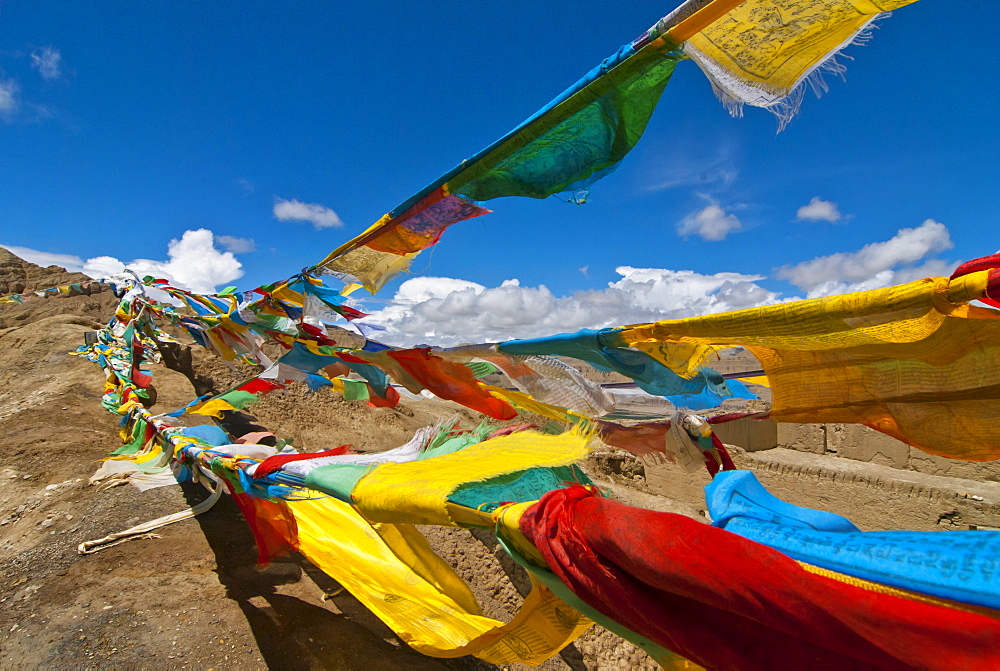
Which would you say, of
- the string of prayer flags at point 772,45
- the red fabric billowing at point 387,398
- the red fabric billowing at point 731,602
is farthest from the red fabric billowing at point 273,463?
the string of prayer flags at point 772,45

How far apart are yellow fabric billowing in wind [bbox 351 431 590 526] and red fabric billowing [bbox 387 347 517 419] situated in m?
0.58

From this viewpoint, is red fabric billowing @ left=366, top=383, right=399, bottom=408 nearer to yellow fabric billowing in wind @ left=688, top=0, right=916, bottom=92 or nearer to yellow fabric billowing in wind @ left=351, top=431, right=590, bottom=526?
yellow fabric billowing in wind @ left=351, top=431, right=590, bottom=526

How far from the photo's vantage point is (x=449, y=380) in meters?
2.42

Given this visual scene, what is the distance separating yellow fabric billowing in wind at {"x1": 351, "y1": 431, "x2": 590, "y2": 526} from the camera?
1.31m

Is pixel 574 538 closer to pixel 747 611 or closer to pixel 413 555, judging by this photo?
pixel 747 611

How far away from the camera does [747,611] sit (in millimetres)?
763

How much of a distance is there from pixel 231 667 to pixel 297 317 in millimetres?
2479

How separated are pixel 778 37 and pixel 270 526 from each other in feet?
9.88

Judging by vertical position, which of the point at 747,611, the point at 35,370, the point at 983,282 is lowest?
the point at 747,611

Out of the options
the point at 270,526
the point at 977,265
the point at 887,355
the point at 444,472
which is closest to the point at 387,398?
the point at 270,526

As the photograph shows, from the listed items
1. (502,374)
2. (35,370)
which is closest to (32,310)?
(35,370)

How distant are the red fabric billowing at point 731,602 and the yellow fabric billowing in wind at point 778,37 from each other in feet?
4.19

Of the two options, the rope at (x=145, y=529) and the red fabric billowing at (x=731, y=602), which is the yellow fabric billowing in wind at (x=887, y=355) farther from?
the rope at (x=145, y=529)

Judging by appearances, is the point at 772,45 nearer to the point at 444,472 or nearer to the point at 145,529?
the point at 444,472
